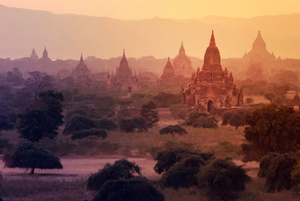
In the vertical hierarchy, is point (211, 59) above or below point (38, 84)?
above

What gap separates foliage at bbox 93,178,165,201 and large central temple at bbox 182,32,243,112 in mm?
28699

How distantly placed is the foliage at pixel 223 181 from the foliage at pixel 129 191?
70.8 inches

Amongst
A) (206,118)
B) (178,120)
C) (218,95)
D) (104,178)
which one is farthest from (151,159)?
(218,95)

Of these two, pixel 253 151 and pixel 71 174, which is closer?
pixel 71 174

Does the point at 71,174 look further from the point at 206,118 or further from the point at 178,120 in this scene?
the point at 178,120

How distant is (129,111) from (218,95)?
788 cm

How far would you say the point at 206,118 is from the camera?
34625mm

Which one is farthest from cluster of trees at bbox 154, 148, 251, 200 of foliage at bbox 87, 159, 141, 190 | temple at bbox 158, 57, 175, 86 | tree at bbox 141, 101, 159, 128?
temple at bbox 158, 57, 175, 86

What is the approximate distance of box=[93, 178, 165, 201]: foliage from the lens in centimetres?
1475

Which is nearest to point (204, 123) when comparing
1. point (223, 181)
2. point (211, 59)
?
point (211, 59)

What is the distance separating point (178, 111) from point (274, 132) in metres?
21.2

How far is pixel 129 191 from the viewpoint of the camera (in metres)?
14.9

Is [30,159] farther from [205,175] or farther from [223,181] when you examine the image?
[223,181]

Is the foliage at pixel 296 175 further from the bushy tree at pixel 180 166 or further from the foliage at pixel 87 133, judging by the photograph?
the foliage at pixel 87 133
